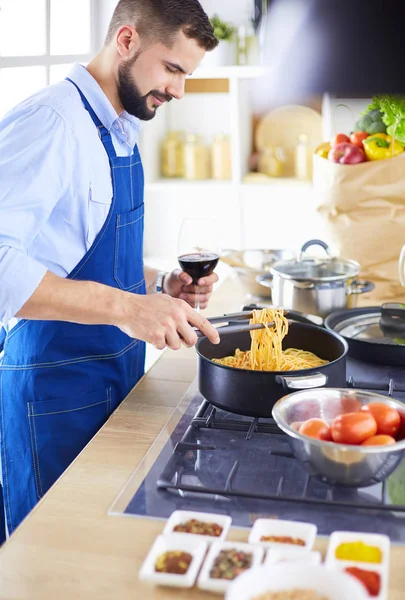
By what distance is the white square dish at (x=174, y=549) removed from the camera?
0.99 metres

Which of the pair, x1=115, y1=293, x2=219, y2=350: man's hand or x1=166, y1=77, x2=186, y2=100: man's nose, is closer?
x1=115, y1=293, x2=219, y2=350: man's hand

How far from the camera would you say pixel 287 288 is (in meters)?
2.04

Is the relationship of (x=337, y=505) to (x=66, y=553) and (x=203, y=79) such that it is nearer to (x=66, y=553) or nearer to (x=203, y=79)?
(x=66, y=553)

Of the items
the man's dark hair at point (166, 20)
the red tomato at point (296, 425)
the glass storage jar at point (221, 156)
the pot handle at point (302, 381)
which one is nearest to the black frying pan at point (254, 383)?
the pot handle at point (302, 381)

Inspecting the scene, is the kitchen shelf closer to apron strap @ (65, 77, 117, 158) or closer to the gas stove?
apron strap @ (65, 77, 117, 158)

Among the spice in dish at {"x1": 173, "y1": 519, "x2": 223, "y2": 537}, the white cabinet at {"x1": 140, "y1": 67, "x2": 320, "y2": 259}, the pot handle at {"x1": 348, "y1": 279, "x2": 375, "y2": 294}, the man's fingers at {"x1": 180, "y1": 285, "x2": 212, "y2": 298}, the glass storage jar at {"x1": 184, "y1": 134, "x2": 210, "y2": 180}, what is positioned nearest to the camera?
the spice in dish at {"x1": 173, "y1": 519, "x2": 223, "y2": 537}

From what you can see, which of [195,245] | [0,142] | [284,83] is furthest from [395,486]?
[284,83]

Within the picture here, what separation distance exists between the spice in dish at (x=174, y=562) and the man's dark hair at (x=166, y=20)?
115 centimetres

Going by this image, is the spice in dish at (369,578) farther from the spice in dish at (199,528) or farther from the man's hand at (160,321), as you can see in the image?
the man's hand at (160,321)

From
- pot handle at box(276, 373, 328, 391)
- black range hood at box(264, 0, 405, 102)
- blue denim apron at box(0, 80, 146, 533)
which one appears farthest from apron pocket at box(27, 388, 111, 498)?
black range hood at box(264, 0, 405, 102)

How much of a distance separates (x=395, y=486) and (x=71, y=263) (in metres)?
0.82

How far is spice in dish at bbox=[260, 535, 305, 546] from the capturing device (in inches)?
42.2

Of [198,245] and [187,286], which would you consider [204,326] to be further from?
[187,286]

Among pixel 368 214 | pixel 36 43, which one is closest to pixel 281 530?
pixel 368 214
